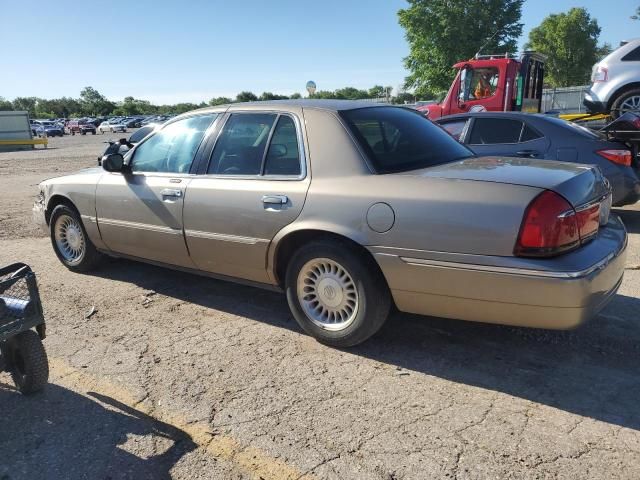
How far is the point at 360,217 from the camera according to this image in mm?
3271

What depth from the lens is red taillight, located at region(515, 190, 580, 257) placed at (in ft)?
9.11

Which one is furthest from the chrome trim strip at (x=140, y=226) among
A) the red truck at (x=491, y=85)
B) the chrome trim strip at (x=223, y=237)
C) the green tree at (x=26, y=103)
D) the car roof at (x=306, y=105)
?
the green tree at (x=26, y=103)

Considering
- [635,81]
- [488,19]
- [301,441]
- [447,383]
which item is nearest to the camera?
[301,441]

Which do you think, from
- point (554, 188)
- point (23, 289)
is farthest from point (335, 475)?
point (23, 289)

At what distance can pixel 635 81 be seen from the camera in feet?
34.9

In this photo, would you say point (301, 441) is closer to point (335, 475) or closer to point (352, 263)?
point (335, 475)

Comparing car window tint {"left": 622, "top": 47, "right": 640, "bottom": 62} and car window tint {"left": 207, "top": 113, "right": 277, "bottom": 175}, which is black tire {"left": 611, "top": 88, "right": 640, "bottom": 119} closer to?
car window tint {"left": 622, "top": 47, "right": 640, "bottom": 62}

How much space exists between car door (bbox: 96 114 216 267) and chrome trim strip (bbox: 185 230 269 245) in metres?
0.15

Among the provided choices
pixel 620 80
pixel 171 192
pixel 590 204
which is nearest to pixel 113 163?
pixel 171 192

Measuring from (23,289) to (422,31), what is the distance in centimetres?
3285

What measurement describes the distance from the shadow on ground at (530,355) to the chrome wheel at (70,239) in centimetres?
169

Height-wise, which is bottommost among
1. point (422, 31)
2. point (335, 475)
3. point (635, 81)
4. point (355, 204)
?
point (335, 475)

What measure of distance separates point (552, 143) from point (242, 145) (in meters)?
4.20

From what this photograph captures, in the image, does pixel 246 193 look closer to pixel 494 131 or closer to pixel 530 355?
pixel 530 355
